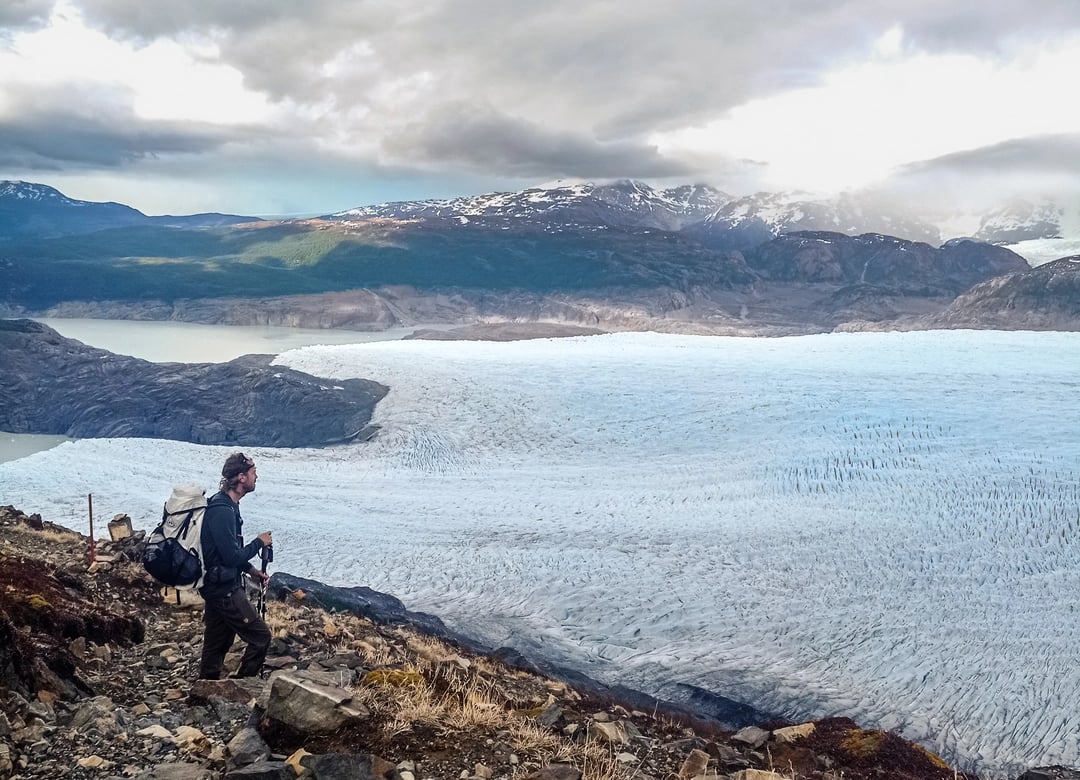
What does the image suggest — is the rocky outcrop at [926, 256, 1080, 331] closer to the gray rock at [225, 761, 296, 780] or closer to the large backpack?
the large backpack

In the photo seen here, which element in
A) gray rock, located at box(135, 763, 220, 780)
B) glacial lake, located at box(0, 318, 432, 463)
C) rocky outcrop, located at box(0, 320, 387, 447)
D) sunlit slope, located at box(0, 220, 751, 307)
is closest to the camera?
gray rock, located at box(135, 763, 220, 780)

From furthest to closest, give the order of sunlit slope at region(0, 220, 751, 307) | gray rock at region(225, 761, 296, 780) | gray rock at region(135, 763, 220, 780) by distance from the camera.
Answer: sunlit slope at region(0, 220, 751, 307) < gray rock at region(135, 763, 220, 780) < gray rock at region(225, 761, 296, 780)

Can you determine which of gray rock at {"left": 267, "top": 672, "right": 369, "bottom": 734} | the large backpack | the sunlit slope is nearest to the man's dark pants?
the large backpack

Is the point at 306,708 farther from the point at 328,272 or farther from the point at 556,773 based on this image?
the point at 328,272

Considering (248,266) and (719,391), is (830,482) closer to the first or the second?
(719,391)

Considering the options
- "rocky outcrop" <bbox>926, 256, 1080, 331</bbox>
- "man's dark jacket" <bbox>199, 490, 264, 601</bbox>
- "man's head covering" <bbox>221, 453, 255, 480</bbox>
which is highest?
"rocky outcrop" <bbox>926, 256, 1080, 331</bbox>

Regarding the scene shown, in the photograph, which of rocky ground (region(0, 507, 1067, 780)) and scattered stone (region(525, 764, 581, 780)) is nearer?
rocky ground (region(0, 507, 1067, 780))

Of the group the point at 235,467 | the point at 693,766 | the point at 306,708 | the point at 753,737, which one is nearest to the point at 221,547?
the point at 235,467

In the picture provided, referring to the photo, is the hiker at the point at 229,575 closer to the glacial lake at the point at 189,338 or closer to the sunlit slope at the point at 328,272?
the glacial lake at the point at 189,338
